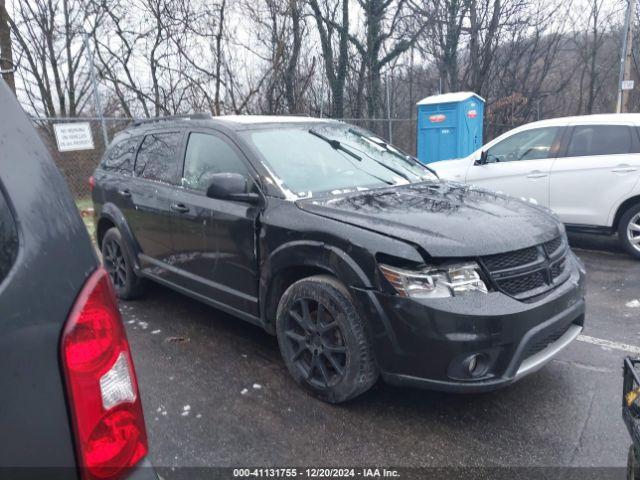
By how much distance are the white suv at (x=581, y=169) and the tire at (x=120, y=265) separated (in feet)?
15.6

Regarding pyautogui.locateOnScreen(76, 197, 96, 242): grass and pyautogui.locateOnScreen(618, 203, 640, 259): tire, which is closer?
pyautogui.locateOnScreen(618, 203, 640, 259): tire

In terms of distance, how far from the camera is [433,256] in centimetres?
255

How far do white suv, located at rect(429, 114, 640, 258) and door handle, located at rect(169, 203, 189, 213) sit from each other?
4.37 metres

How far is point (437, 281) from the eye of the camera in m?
2.58

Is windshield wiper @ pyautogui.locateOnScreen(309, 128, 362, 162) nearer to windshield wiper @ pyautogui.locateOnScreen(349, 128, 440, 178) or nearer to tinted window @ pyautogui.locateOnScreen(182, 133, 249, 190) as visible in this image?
windshield wiper @ pyautogui.locateOnScreen(349, 128, 440, 178)

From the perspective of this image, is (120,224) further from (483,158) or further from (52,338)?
(483,158)

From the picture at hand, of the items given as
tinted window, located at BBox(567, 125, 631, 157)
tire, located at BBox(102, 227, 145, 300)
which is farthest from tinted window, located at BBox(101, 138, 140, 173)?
tinted window, located at BBox(567, 125, 631, 157)

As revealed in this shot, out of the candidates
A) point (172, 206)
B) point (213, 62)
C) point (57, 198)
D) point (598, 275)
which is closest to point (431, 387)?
point (57, 198)

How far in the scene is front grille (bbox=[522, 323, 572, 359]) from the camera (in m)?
2.61

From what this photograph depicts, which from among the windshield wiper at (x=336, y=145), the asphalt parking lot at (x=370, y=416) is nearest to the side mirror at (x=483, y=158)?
the asphalt parking lot at (x=370, y=416)

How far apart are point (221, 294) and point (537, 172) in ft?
16.0

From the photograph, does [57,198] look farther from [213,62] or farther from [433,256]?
[213,62]

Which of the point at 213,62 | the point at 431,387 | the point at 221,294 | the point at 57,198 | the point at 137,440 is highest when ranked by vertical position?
the point at 213,62

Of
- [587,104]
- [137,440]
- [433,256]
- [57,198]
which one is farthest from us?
[587,104]
